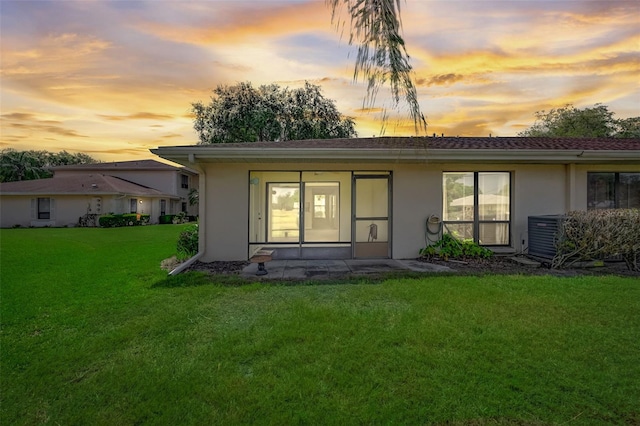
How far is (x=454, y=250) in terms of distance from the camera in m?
8.25

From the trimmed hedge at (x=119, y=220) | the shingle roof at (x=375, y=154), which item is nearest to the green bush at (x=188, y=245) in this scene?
the shingle roof at (x=375, y=154)

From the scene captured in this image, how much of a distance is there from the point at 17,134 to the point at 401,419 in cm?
1542

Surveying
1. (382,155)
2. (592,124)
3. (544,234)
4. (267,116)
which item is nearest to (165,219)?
(267,116)

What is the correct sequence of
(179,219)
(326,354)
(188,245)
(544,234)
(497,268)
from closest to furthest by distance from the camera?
(326,354), (497,268), (544,234), (188,245), (179,219)

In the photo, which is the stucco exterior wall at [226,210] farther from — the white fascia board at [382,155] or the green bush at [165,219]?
the green bush at [165,219]

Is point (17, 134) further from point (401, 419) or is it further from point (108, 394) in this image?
point (401, 419)

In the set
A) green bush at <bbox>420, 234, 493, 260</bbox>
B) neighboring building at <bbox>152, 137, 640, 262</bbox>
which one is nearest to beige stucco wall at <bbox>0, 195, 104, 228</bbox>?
neighboring building at <bbox>152, 137, 640, 262</bbox>

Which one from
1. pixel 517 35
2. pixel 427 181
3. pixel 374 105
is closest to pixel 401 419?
pixel 374 105

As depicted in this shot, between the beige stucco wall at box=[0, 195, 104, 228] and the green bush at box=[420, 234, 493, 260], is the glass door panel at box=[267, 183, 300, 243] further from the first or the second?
the beige stucco wall at box=[0, 195, 104, 228]

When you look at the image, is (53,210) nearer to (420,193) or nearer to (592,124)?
(420,193)

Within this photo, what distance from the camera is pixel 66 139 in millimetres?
15781

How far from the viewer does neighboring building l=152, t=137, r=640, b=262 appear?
8188 millimetres

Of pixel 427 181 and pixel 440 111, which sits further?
pixel 427 181

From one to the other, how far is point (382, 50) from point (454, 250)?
697 cm
